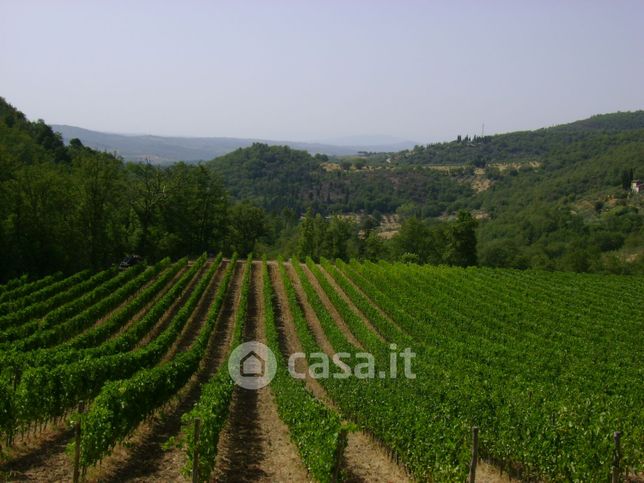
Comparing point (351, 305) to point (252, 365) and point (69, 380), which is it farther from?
point (69, 380)

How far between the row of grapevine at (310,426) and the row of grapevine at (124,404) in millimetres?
3709

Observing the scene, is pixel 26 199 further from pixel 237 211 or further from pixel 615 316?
pixel 615 316

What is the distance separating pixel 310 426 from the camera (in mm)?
12742

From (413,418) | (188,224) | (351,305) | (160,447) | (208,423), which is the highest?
(208,423)

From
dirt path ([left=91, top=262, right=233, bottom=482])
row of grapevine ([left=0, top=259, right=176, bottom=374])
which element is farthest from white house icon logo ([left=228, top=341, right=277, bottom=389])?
row of grapevine ([left=0, top=259, right=176, bottom=374])

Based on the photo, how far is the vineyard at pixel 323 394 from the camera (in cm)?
1141

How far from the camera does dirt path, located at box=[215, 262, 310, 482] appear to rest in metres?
12.1

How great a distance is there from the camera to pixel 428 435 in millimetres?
12062

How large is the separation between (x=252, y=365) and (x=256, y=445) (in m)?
9.19

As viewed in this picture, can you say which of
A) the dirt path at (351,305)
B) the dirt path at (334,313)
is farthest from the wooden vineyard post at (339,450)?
the dirt path at (351,305)

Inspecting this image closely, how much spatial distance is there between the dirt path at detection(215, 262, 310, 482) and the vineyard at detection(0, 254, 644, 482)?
0.26ft

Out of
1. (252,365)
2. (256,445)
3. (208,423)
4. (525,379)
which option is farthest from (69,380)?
(525,379)

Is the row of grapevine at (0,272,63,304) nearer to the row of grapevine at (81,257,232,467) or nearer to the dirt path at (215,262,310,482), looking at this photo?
the row of grapevine at (81,257,232,467)

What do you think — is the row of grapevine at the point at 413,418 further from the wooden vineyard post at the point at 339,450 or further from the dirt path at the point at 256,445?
the dirt path at the point at 256,445
